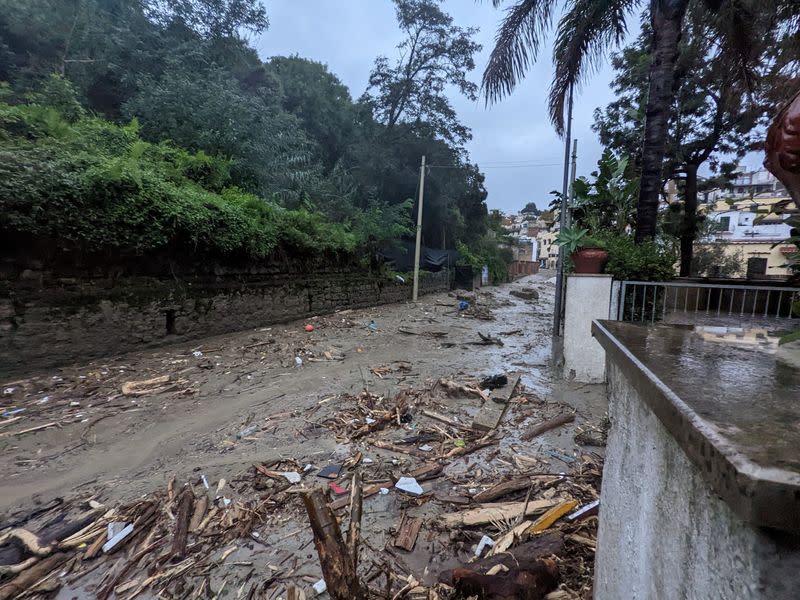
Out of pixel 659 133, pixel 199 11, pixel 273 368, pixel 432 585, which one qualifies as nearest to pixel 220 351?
pixel 273 368

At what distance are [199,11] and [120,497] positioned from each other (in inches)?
619

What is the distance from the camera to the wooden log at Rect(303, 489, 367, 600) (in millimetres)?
1727

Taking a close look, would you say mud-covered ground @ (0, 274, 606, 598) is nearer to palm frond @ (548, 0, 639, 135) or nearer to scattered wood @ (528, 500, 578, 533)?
scattered wood @ (528, 500, 578, 533)

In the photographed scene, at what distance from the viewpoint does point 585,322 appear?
573 cm

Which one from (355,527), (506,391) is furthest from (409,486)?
(506,391)

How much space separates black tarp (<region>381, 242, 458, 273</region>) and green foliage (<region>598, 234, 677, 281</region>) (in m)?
11.4

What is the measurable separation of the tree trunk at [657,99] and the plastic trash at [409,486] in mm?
5669

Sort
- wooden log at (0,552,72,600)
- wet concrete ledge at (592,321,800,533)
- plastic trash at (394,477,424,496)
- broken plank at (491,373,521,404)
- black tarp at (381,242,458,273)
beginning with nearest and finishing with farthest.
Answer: wet concrete ledge at (592,321,800,533) < wooden log at (0,552,72,600) < plastic trash at (394,477,424,496) < broken plank at (491,373,521,404) < black tarp at (381,242,458,273)

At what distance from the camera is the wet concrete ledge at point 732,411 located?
0.59 m

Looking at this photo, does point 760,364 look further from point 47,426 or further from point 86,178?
point 86,178

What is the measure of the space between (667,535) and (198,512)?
10.6 feet

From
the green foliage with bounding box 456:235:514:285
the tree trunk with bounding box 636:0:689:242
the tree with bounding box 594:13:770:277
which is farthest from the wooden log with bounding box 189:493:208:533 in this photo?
the green foliage with bounding box 456:235:514:285

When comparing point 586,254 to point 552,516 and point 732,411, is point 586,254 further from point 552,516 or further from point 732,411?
point 732,411

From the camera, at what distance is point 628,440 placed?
4.82 feet
